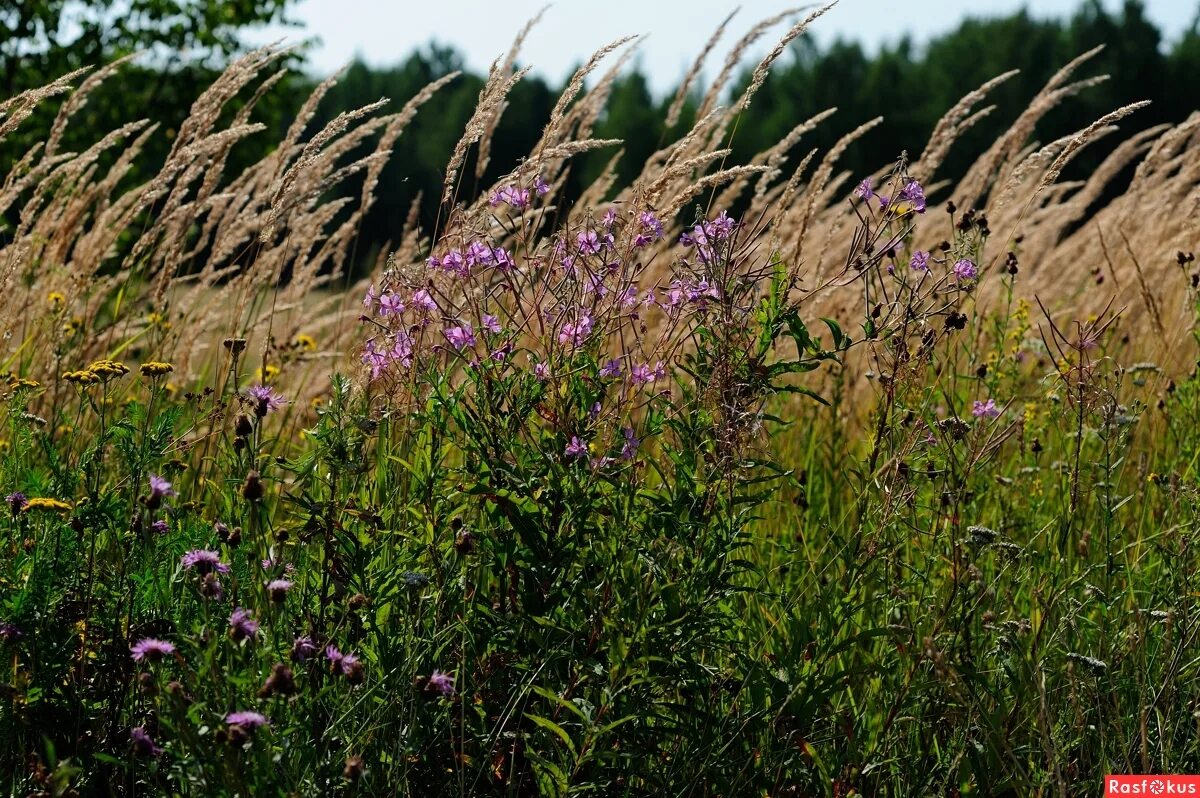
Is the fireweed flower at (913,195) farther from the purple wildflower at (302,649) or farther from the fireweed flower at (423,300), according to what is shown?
the purple wildflower at (302,649)

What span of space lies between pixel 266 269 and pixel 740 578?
1.54m

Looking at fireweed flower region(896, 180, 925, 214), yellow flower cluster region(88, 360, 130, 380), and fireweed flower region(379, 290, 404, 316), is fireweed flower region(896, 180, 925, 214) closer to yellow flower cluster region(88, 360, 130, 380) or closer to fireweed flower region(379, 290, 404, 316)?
fireweed flower region(379, 290, 404, 316)

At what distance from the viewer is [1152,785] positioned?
1853 mm

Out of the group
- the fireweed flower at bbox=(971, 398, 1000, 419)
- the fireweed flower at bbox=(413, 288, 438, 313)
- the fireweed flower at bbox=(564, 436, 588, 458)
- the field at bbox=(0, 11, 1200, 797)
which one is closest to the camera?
the field at bbox=(0, 11, 1200, 797)

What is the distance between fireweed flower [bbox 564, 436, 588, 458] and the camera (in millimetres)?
1902

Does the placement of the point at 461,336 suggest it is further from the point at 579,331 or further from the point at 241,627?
the point at 241,627

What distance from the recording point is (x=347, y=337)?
401 centimetres

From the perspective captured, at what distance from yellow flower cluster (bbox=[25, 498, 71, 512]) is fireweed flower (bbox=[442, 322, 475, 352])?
0.67 metres

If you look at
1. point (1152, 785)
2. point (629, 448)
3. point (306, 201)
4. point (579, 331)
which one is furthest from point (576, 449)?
point (306, 201)

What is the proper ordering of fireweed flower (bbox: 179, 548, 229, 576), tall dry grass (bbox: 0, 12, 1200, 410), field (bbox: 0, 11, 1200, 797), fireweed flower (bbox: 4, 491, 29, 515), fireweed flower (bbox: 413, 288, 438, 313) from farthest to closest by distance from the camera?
1. tall dry grass (bbox: 0, 12, 1200, 410)
2. fireweed flower (bbox: 413, 288, 438, 313)
3. fireweed flower (bbox: 4, 491, 29, 515)
4. field (bbox: 0, 11, 1200, 797)
5. fireweed flower (bbox: 179, 548, 229, 576)

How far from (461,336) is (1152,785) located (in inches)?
50.9

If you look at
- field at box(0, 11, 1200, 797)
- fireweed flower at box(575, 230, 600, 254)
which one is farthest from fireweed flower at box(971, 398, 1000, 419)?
fireweed flower at box(575, 230, 600, 254)

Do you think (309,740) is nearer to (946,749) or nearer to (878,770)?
(878,770)

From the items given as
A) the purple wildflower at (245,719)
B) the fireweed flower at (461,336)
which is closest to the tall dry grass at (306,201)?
the fireweed flower at (461,336)
